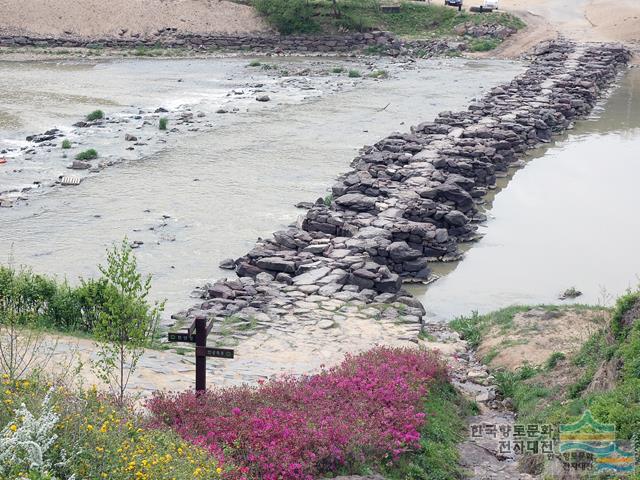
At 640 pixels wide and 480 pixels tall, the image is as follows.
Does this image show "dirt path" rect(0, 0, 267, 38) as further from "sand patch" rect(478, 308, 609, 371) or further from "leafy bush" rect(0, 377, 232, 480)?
"leafy bush" rect(0, 377, 232, 480)

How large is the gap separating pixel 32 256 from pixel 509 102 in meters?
26.1

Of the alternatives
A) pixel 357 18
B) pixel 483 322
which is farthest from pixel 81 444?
pixel 357 18

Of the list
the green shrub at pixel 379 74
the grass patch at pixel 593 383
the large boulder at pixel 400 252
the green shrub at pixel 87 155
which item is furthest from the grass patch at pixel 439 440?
the green shrub at pixel 379 74

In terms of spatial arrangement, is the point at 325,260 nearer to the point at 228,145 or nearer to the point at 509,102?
the point at 228,145

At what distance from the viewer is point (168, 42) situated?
215ft

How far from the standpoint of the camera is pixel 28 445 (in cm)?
855

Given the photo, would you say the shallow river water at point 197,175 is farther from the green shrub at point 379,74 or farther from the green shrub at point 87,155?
the green shrub at point 379,74

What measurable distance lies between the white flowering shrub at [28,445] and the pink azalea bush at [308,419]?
219 centimetres

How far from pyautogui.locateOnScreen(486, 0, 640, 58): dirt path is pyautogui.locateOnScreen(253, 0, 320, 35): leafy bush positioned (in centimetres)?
1392

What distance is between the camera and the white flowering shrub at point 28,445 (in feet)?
27.6

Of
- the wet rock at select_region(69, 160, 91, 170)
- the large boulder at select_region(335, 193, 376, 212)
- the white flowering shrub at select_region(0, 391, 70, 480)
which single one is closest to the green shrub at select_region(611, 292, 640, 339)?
the white flowering shrub at select_region(0, 391, 70, 480)

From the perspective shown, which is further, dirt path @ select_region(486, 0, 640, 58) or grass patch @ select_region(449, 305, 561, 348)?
dirt path @ select_region(486, 0, 640, 58)

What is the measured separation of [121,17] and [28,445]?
62.3 metres

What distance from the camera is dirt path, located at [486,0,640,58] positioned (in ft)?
213
